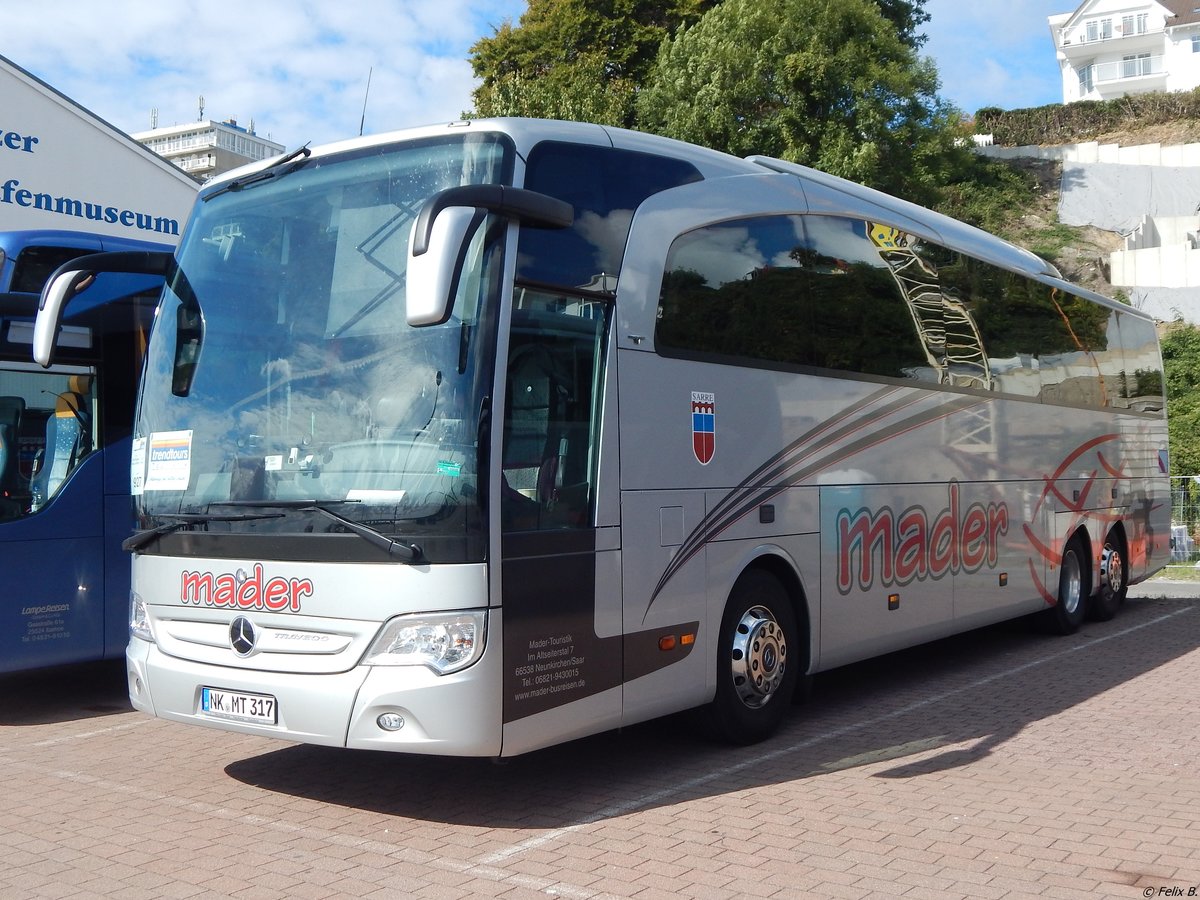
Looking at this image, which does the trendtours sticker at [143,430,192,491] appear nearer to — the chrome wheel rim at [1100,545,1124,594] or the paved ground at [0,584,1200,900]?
the paved ground at [0,584,1200,900]

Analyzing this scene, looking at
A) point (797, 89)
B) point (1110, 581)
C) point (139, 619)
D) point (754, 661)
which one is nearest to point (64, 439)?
point (139, 619)

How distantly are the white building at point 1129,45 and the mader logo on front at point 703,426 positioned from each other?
79835 mm

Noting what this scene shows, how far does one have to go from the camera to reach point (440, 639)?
5.63 meters

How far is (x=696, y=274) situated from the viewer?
7242mm

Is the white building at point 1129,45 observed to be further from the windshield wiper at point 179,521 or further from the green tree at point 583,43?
the windshield wiper at point 179,521

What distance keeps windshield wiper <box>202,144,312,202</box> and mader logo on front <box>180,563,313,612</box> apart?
217 centimetres

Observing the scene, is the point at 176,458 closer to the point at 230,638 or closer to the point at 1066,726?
the point at 230,638

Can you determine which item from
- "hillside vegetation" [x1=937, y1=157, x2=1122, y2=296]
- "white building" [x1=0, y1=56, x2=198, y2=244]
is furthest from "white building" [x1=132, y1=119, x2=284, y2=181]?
"white building" [x1=0, y1=56, x2=198, y2=244]

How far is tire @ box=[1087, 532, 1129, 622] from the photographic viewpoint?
1408 cm

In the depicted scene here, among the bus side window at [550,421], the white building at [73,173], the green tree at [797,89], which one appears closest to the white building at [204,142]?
the green tree at [797,89]

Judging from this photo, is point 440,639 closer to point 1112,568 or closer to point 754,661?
point 754,661

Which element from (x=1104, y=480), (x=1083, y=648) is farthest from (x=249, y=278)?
(x=1104, y=480)

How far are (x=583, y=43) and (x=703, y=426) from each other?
34423 millimetres

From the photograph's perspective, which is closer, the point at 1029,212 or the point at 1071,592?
the point at 1071,592
